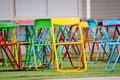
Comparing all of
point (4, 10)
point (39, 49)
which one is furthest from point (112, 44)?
point (4, 10)

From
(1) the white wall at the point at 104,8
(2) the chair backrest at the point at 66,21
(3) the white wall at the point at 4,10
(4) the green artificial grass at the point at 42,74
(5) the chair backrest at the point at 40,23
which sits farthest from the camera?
(1) the white wall at the point at 104,8

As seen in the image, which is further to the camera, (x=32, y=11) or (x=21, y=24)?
(x=32, y=11)

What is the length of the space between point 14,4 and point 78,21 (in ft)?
19.9

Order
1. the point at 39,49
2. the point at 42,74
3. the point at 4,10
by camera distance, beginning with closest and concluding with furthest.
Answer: the point at 42,74
the point at 39,49
the point at 4,10

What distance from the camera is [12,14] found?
14.5m

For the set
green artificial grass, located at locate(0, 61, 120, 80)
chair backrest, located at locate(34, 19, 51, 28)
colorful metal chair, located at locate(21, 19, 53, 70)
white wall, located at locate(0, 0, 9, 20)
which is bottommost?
green artificial grass, located at locate(0, 61, 120, 80)

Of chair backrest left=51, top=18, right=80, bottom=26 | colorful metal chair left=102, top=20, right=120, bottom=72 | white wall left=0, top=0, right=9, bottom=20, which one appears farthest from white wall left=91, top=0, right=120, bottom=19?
chair backrest left=51, top=18, right=80, bottom=26

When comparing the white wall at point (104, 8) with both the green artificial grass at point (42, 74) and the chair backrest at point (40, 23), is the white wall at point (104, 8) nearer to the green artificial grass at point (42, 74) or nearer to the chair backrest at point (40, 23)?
the green artificial grass at point (42, 74)

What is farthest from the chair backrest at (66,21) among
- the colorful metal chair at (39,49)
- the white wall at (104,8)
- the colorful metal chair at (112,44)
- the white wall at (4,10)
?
the white wall at (104,8)

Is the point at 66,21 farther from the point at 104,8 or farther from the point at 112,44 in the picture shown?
the point at 104,8

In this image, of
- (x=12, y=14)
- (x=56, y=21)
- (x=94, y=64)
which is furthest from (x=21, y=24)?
(x=12, y=14)

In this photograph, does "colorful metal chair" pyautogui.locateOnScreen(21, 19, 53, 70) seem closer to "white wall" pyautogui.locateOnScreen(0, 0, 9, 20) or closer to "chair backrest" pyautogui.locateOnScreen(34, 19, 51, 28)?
"chair backrest" pyautogui.locateOnScreen(34, 19, 51, 28)

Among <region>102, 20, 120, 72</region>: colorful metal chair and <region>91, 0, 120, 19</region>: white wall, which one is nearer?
<region>102, 20, 120, 72</region>: colorful metal chair

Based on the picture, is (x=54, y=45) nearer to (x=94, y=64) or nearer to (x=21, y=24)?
(x=21, y=24)
